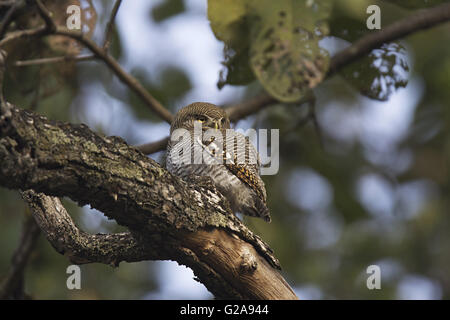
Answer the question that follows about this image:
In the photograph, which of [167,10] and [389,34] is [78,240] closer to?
[389,34]

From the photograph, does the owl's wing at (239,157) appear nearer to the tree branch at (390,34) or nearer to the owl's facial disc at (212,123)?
the owl's facial disc at (212,123)

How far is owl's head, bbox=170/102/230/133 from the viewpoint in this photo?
4.86 m

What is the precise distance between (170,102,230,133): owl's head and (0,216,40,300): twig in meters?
1.52

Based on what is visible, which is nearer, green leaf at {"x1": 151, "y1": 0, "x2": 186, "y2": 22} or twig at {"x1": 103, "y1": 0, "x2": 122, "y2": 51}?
twig at {"x1": 103, "y1": 0, "x2": 122, "y2": 51}

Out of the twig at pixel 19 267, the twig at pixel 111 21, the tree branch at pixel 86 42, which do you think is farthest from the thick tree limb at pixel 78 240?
the twig at pixel 19 267

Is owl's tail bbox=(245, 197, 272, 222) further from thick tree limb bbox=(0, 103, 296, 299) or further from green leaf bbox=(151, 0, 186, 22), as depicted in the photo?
green leaf bbox=(151, 0, 186, 22)

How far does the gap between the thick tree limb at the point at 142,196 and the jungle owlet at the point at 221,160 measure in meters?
1.00

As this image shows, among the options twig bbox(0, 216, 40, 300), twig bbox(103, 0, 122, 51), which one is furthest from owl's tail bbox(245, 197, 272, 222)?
twig bbox(0, 216, 40, 300)

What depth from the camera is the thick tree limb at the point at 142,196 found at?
7.67 ft

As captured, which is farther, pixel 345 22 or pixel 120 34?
pixel 120 34

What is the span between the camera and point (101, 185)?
255cm
